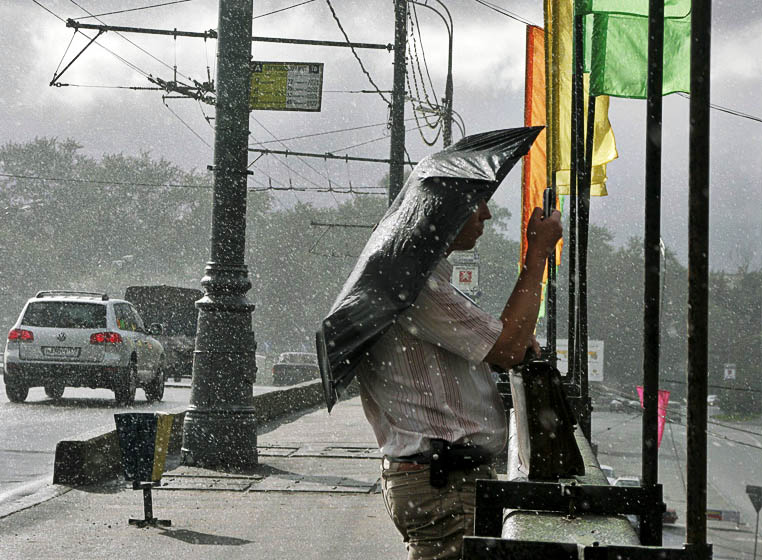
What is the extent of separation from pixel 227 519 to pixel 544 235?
18.2 feet

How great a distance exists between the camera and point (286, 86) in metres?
14.8

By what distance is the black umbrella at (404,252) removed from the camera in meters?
2.82

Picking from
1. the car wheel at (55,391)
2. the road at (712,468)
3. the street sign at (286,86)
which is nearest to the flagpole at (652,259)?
the street sign at (286,86)

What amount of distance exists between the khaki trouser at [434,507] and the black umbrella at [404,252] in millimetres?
307

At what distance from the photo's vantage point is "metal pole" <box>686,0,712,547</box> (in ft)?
7.42

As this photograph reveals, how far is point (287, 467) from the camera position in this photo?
35.6 feet

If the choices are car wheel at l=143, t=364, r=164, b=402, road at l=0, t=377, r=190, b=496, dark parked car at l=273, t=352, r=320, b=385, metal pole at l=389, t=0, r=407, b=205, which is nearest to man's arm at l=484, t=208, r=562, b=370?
road at l=0, t=377, r=190, b=496

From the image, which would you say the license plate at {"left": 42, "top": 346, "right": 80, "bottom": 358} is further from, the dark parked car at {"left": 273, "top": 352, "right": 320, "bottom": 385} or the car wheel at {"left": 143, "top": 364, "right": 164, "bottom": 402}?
the dark parked car at {"left": 273, "top": 352, "right": 320, "bottom": 385}

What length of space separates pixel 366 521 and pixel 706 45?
610 centimetres

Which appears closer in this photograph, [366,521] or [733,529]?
[366,521]

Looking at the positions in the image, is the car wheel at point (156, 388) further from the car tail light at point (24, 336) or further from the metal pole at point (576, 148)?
the metal pole at point (576, 148)

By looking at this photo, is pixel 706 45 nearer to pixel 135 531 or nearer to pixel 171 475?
pixel 135 531

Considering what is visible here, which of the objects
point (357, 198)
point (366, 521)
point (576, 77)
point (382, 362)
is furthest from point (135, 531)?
point (357, 198)

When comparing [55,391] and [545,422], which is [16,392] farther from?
[545,422]
